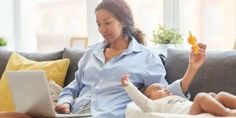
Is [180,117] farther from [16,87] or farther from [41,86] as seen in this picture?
[16,87]

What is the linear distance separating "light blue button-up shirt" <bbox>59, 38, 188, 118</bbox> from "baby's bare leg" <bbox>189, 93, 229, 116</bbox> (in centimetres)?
44

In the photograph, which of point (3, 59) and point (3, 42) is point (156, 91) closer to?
point (3, 59)

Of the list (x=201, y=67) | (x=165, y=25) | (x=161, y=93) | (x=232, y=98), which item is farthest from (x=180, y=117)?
(x=165, y=25)

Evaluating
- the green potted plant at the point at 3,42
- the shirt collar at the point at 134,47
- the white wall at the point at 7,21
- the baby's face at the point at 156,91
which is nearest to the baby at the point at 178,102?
the baby's face at the point at 156,91

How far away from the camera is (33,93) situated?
1.81 meters

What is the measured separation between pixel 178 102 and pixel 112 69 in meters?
0.49

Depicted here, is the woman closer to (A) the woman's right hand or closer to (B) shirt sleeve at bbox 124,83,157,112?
(A) the woman's right hand

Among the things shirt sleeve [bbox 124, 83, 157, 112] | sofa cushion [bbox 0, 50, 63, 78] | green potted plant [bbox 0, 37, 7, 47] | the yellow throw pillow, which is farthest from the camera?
green potted plant [bbox 0, 37, 7, 47]

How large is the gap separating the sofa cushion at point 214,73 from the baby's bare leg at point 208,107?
483mm

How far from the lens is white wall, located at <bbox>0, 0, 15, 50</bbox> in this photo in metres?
3.98

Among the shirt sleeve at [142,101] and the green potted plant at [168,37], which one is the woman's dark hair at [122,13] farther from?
the shirt sleeve at [142,101]

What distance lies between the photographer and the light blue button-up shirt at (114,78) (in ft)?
6.97

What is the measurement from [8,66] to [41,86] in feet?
4.35

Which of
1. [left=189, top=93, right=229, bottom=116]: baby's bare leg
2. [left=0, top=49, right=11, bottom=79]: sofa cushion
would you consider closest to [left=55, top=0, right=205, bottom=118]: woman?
[left=189, top=93, right=229, bottom=116]: baby's bare leg
